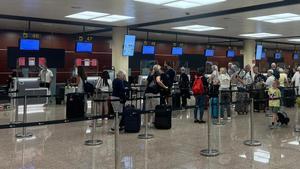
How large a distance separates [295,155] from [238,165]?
1388mm

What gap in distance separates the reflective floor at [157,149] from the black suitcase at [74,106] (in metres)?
0.87

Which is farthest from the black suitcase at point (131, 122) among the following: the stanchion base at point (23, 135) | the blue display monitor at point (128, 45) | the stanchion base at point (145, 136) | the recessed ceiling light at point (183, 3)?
the blue display monitor at point (128, 45)

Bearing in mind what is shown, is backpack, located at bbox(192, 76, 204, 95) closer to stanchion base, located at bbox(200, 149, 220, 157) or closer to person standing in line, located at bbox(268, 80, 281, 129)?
person standing in line, located at bbox(268, 80, 281, 129)

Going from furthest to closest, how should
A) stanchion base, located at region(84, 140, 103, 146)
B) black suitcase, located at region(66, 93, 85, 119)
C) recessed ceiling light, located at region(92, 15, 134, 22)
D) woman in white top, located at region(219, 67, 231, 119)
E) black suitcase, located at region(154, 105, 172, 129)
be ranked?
1. recessed ceiling light, located at region(92, 15, 134, 22)
2. woman in white top, located at region(219, 67, 231, 119)
3. black suitcase, located at region(66, 93, 85, 119)
4. black suitcase, located at region(154, 105, 172, 129)
5. stanchion base, located at region(84, 140, 103, 146)

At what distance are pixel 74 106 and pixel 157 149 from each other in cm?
427

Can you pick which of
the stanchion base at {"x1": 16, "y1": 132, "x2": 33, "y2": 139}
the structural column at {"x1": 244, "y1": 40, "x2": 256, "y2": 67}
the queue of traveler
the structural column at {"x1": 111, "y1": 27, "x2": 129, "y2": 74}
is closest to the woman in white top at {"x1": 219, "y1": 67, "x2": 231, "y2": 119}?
the queue of traveler

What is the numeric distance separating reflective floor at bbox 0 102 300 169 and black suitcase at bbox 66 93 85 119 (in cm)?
87

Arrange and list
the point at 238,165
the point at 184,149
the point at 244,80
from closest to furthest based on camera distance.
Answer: the point at 238,165, the point at 184,149, the point at 244,80

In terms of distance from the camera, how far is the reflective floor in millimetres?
5105

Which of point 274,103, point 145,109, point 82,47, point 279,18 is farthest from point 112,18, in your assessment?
point 274,103

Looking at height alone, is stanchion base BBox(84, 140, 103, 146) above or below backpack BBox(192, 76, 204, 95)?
below

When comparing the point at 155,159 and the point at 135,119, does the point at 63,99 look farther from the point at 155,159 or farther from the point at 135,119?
the point at 155,159

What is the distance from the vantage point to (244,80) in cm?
1123

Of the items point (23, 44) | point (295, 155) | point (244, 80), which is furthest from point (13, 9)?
point (295, 155)
